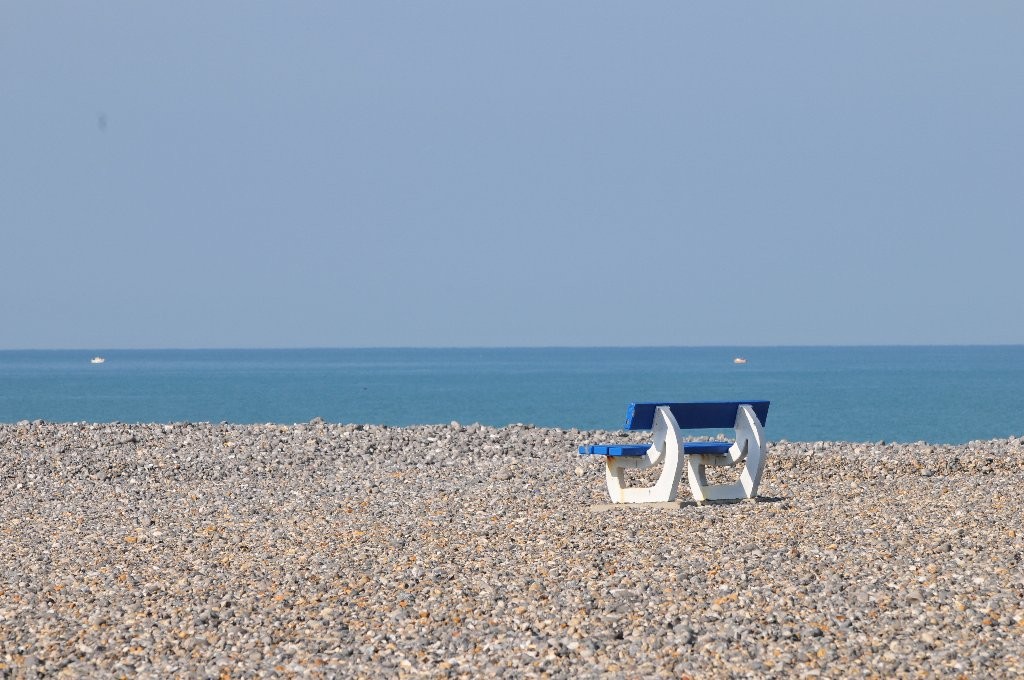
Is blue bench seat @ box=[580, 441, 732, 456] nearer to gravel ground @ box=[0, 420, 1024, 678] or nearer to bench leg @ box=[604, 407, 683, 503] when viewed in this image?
bench leg @ box=[604, 407, 683, 503]

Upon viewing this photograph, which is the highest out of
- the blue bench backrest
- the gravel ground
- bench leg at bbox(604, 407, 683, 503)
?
the blue bench backrest

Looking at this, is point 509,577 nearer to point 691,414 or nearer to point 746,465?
point 691,414

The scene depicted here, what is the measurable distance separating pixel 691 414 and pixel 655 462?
51cm

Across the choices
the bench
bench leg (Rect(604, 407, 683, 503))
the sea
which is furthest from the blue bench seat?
the sea

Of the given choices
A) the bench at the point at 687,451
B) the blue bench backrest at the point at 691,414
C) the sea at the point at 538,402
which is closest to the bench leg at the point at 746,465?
the bench at the point at 687,451

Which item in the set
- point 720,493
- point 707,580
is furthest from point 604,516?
point 707,580

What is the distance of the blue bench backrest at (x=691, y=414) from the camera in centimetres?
1106

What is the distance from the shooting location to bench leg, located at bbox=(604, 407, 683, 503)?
35.5 feet

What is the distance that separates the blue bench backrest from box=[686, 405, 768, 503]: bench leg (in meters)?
0.13

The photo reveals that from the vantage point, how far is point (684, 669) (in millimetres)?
5973

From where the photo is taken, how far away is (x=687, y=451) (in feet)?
36.5

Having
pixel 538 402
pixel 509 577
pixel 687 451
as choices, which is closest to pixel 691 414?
pixel 687 451

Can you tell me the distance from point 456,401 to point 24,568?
65.4m

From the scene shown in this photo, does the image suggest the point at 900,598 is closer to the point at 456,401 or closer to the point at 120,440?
the point at 120,440
